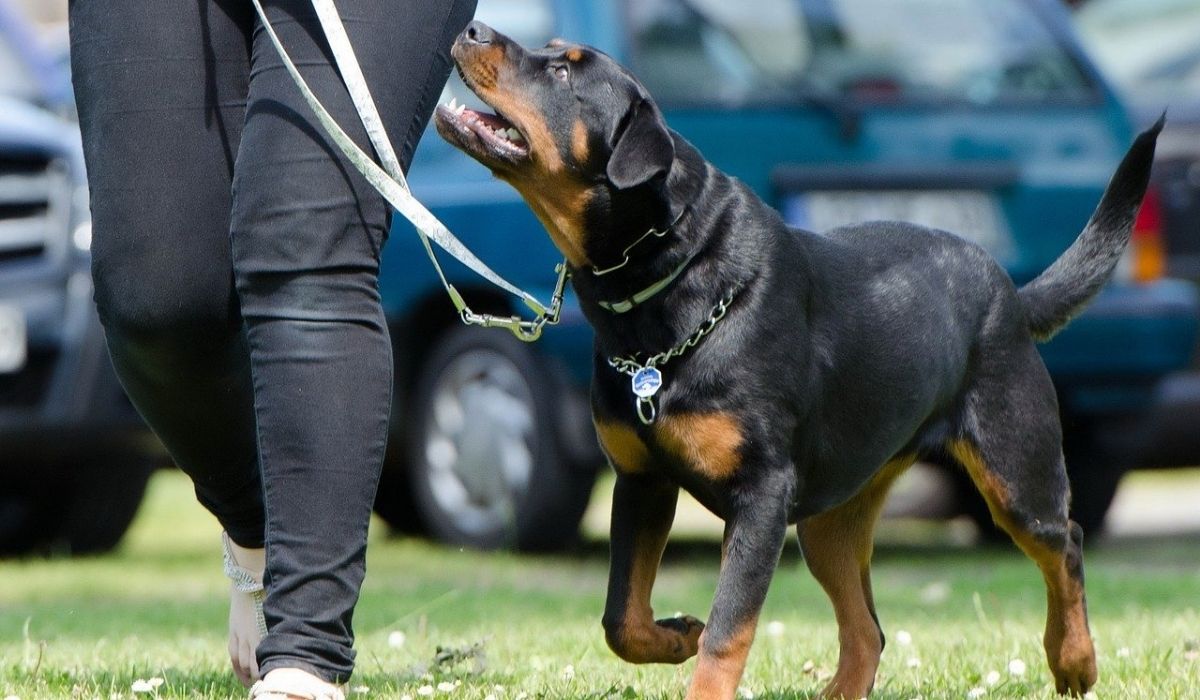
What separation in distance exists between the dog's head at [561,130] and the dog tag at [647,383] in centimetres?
32

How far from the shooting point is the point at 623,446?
12.6ft

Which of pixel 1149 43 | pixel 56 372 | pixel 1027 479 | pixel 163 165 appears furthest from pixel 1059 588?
pixel 1149 43

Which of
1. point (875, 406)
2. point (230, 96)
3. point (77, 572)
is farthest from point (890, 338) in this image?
point (77, 572)

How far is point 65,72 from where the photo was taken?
8359 mm

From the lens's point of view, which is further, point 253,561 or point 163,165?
point 253,561

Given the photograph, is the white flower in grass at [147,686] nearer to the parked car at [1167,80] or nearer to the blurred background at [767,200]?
the blurred background at [767,200]

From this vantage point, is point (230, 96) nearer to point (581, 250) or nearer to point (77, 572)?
point (581, 250)

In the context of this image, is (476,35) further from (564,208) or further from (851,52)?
(851,52)

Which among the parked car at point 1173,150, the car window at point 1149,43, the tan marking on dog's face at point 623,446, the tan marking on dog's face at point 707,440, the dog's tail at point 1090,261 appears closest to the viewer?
the tan marking on dog's face at point 707,440

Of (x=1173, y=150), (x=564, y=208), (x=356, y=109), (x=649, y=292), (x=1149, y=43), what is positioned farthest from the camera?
(x=1149, y=43)

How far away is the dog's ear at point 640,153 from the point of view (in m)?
3.80

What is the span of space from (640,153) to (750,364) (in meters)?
0.48

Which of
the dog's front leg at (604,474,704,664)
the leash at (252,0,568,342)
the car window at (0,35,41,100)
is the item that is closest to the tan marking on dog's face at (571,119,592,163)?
the leash at (252,0,568,342)

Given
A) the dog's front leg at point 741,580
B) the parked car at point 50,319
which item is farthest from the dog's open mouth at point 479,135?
the parked car at point 50,319
